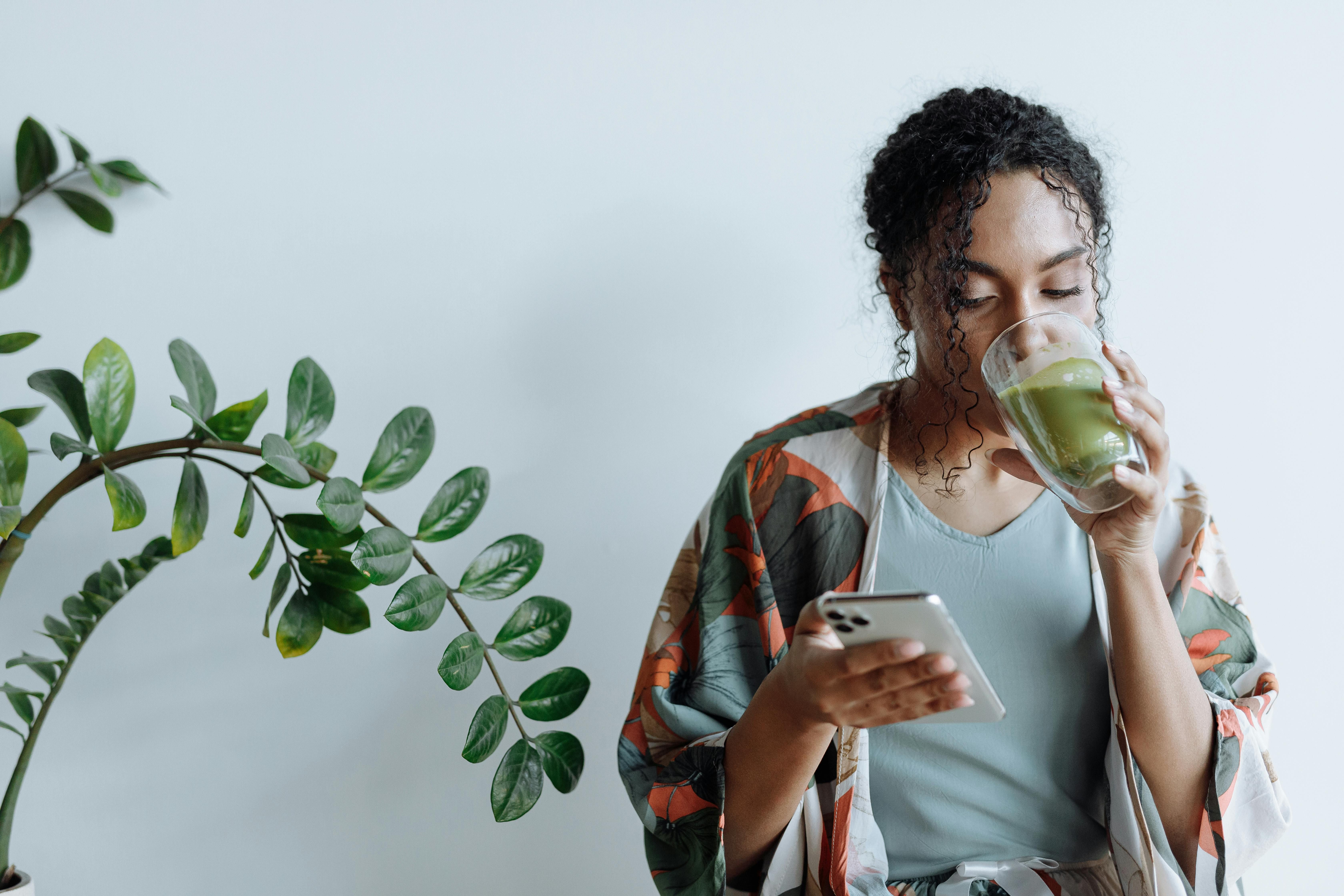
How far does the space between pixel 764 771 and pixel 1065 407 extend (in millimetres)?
361

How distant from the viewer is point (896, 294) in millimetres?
878

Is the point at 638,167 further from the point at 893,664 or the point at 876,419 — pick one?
the point at 893,664

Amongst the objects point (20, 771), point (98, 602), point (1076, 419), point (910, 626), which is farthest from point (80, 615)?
point (1076, 419)

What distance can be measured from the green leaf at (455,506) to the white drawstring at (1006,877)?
1.79ft

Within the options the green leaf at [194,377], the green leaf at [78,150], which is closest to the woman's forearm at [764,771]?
the green leaf at [194,377]

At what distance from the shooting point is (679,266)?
1.12m

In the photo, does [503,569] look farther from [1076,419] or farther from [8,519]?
[1076,419]

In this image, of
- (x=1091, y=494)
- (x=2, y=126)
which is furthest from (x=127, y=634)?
(x=1091, y=494)

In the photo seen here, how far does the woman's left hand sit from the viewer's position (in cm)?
65

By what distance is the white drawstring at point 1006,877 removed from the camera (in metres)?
0.79

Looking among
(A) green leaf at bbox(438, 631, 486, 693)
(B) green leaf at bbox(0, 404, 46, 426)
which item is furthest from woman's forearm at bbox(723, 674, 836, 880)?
(B) green leaf at bbox(0, 404, 46, 426)

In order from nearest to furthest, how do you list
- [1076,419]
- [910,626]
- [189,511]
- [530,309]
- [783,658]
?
[910,626]
[1076,419]
[783,658]
[189,511]
[530,309]

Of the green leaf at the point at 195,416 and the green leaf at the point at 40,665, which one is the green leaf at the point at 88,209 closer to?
the green leaf at the point at 195,416

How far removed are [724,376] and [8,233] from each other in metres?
0.83
